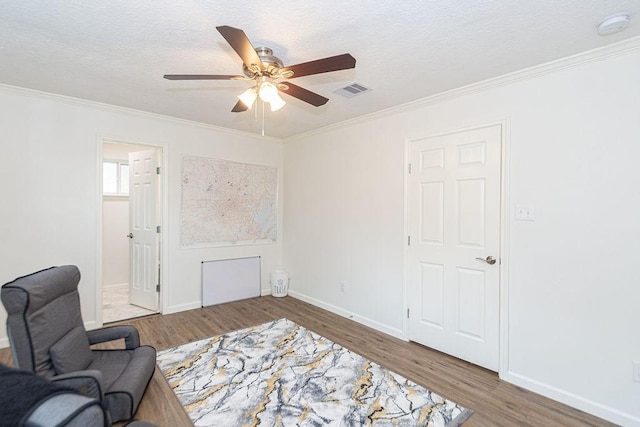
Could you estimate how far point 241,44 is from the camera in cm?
161

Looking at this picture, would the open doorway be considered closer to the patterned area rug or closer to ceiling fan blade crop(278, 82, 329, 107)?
the patterned area rug

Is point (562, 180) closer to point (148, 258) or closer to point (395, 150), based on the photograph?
point (395, 150)

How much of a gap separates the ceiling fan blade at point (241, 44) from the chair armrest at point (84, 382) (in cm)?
197

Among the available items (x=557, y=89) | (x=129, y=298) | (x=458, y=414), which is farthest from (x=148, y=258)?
(x=557, y=89)

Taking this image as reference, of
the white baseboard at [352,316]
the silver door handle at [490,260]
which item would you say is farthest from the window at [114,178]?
the silver door handle at [490,260]

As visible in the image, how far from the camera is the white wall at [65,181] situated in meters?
3.04

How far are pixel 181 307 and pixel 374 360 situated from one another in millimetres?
2706

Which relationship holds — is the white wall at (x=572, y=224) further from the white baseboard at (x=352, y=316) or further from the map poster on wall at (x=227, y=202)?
the map poster on wall at (x=227, y=202)

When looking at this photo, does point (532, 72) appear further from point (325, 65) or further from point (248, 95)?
point (248, 95)

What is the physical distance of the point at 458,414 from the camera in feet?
6.90

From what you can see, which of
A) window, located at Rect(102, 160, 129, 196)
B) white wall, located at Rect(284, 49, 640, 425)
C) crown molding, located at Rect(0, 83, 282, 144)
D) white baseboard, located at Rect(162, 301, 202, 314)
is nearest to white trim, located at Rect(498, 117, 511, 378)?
white wall, located at Rect(284, 49, 640, 425)

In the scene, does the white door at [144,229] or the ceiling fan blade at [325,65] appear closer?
the ceiling fan blade at [325,65]

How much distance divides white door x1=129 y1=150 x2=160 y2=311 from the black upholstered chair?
6.02ft

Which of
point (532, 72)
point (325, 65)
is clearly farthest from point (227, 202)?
point (532, 72)
